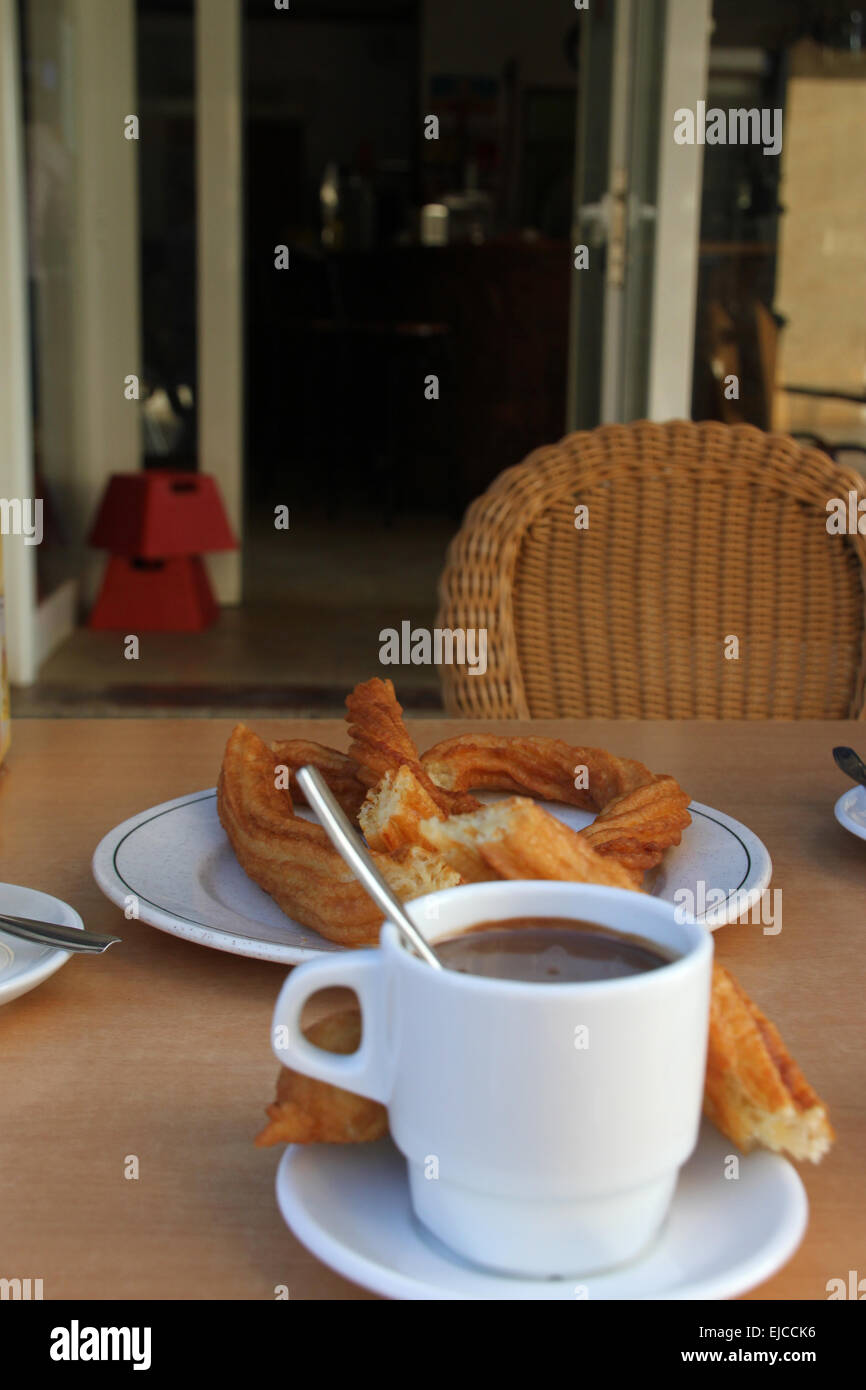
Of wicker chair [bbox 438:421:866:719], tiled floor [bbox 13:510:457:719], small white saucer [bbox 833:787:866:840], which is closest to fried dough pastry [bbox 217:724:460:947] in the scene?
small white saucer [bbox 833:787:866:840]

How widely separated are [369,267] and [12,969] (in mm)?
6847

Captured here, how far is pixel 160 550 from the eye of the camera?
13.7ft

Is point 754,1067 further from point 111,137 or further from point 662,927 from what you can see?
point 111,137

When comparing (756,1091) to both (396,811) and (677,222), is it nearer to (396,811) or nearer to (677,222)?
(396,811)

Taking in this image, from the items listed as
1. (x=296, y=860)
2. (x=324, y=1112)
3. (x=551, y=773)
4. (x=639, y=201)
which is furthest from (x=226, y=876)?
(x=639, y=201)

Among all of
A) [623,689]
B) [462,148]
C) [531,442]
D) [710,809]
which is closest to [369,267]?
[531,442]

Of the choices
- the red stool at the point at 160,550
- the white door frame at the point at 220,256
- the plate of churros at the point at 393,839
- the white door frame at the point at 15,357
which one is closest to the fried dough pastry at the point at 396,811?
the plate of churros at the point at 393,839

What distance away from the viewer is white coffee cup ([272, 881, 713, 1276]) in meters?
0.38

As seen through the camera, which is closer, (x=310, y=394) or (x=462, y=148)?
(x=310, y=394)

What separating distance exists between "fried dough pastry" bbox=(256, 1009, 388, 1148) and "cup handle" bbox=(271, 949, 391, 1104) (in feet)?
0.08

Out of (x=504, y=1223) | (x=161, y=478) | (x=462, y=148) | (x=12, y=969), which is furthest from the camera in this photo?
(x=462, y=148)

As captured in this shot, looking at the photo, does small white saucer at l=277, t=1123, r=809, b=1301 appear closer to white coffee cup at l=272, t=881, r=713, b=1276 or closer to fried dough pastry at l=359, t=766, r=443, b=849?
white coffee cup at l=272, t=881, r=713, b=1276

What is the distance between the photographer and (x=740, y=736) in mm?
1057

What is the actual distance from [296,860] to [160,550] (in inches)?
142
